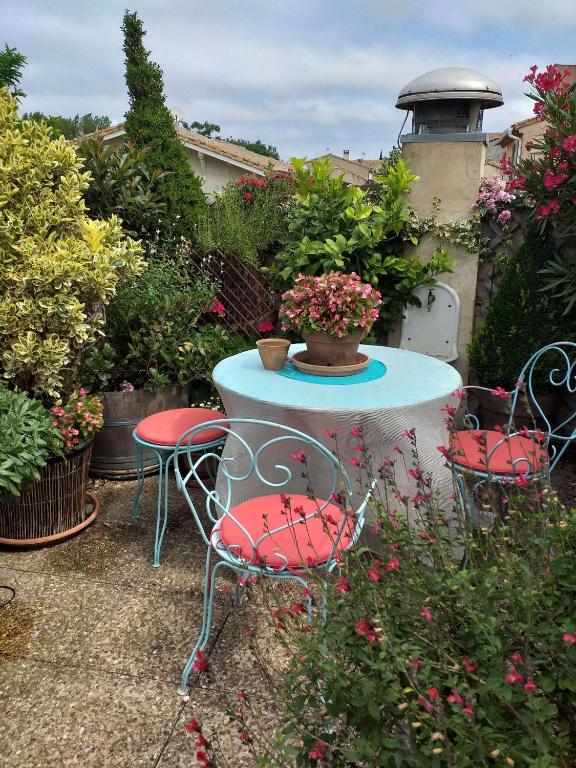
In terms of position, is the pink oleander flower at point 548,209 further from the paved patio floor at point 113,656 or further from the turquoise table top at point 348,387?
the paved patio floor at point 113,656

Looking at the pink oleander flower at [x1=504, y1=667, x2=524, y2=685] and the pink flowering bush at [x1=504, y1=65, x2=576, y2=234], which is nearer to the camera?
the pink oleander flower at [x1=504, y1=667, x2=524, y2=685]

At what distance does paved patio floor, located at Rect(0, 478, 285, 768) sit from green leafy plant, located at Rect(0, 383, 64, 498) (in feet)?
1.75

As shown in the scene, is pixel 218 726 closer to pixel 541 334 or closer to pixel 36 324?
pixel 36 324

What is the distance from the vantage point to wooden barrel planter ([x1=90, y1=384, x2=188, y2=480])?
12.2 feet

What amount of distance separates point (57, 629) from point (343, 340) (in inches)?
74.5

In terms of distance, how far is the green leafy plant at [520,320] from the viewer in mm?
4051

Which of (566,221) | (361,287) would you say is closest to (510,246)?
(566,221)

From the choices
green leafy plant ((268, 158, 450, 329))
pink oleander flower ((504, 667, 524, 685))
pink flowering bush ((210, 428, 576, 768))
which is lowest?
pink flowering bush ((210, 428, 576, 768))

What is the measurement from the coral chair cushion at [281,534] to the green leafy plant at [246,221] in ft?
11.1

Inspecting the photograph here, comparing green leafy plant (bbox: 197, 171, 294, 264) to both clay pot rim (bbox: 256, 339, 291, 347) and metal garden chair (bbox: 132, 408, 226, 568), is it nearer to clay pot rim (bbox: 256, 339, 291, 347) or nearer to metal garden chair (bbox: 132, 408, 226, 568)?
clay pot rim (bbox: 256, 339, 291, 347)

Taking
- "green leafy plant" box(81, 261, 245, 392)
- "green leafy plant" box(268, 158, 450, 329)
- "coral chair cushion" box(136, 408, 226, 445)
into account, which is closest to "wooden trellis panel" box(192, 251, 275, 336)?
"green leafy plant" box(268, 158, 450, 329)

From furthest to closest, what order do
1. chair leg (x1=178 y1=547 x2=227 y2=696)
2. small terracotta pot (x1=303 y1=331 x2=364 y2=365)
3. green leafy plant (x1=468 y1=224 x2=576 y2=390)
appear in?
1. green leafy plant (x1=468 y1=224 x2=576 y2=390)
2. small terracotta pot (x1=303 y1=331 x2=364 y2=365)
3. chair leg (x1=178 y1=547 x2=227 y2=696)

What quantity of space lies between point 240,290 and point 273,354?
8.16ft

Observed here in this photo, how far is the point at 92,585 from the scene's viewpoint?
8.89 feet
